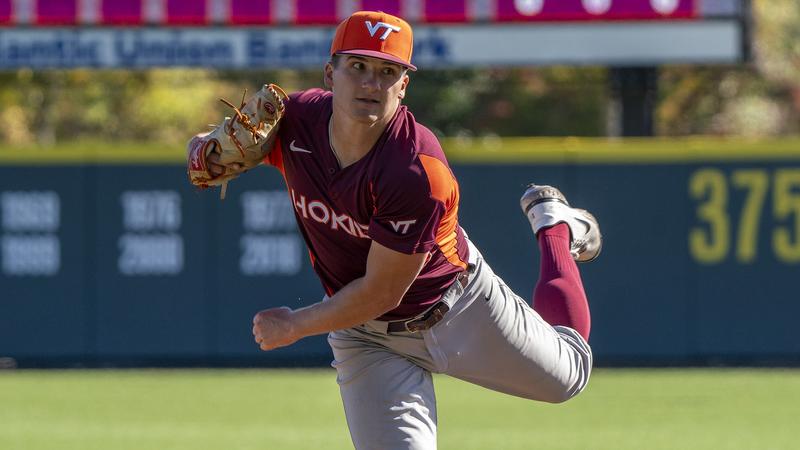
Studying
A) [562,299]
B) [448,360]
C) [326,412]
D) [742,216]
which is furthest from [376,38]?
[742,216]

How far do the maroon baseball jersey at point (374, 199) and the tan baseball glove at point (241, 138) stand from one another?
11 cm

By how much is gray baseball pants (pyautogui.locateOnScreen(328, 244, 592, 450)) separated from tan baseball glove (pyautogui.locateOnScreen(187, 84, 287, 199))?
0.70 metres

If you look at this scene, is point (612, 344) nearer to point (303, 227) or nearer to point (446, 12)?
point (446, 12)

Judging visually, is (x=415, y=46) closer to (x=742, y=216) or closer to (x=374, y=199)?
(x=742, y=216)

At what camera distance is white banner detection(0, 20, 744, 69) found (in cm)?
1237

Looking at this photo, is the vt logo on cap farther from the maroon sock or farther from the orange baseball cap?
the maroon sock

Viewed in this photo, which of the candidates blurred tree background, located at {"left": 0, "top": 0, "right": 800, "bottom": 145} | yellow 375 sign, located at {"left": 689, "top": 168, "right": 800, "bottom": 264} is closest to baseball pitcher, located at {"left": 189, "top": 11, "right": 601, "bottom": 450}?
yellow 375 sign, located at {"left": 689, "top": 168, "right": 800, "bottom": 264}

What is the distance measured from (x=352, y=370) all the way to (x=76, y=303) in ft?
25.3

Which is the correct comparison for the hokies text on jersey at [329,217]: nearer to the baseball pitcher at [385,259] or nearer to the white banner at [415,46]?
the baseball pitcher at [385,259]

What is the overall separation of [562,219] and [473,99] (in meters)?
16.7

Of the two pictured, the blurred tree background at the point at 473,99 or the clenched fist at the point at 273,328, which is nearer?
the clenched fist at the point at 273,328

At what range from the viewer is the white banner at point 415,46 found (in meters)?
12.4

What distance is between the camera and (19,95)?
20.5m

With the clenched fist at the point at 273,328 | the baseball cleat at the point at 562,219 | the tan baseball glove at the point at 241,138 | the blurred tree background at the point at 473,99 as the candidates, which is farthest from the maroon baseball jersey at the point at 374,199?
the blurred tree background at the point at 473,99
